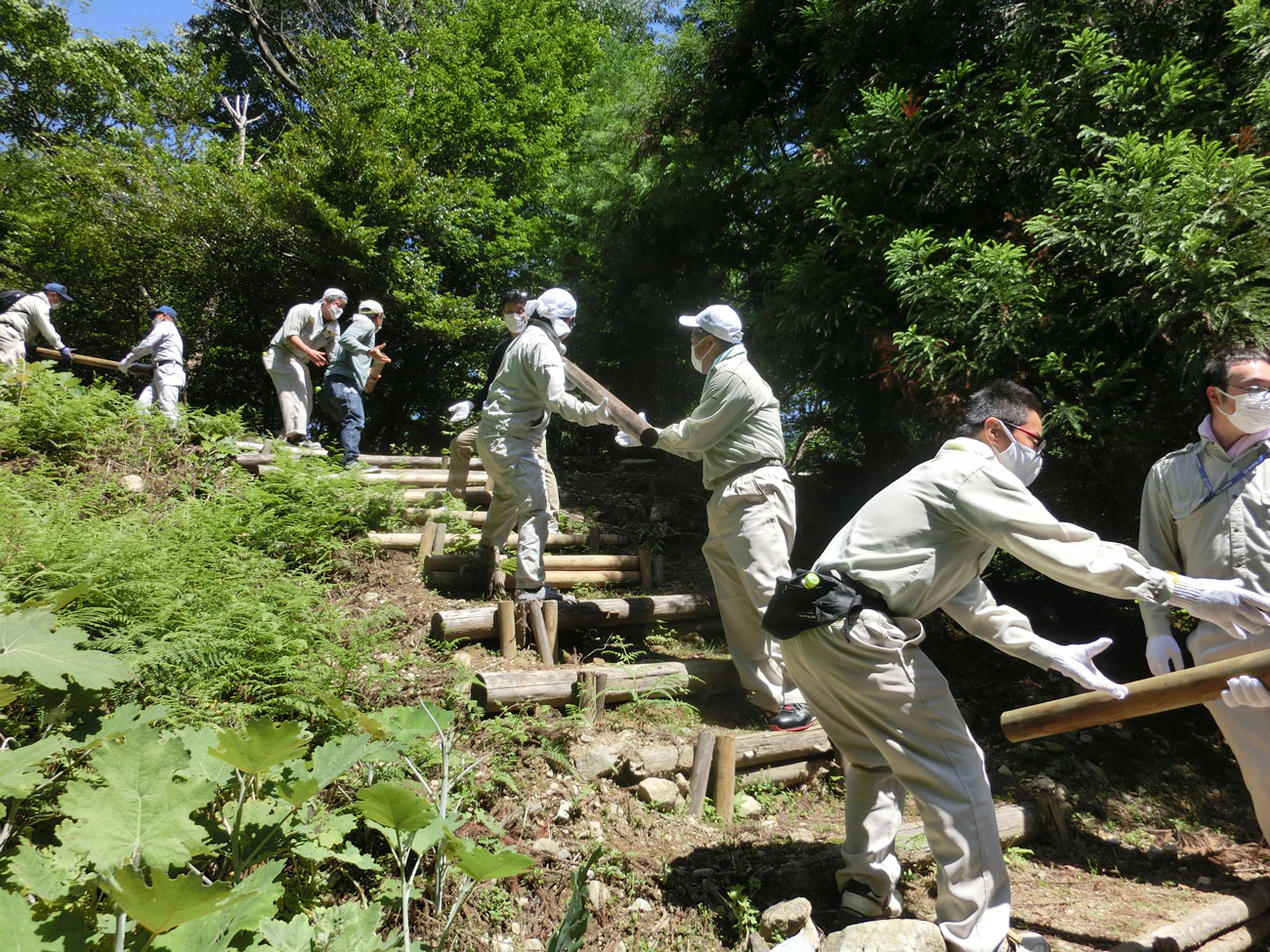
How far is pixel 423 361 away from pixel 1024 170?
39.0 feet

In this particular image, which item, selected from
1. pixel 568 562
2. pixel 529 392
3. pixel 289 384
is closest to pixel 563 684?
pixel 529 392

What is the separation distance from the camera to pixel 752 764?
4617 millimetres

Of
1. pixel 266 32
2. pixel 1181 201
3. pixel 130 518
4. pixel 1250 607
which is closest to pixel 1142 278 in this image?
pixel 1181 201

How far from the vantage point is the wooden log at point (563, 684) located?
4.41 metres

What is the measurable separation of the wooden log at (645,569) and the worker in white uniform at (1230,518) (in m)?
4.31

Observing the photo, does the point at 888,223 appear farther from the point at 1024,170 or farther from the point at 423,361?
the point at 423,361

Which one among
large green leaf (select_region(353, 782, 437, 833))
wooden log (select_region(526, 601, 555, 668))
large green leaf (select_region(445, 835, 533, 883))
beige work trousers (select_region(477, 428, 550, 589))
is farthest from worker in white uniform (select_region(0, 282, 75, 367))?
large green leaf (select_region(445, 835, 533, 883))

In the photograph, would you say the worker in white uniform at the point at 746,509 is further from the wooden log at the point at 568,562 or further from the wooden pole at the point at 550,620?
the wooden log at the point at 568,562

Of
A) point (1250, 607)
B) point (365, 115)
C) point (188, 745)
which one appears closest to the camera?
point (188, 745)

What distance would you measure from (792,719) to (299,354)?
22.9ft

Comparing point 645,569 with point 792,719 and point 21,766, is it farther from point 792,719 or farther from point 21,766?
point 21,766

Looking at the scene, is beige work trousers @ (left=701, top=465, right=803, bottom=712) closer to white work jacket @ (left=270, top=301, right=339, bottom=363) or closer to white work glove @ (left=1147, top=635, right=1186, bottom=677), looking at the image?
white work glove @ (left=1147, top=635, right=1186, bottom=677)

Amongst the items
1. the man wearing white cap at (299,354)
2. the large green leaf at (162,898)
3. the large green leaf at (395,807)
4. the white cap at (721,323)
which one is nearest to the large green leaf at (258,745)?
the large green leaf at (395,807)

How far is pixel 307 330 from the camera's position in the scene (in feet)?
30.0
